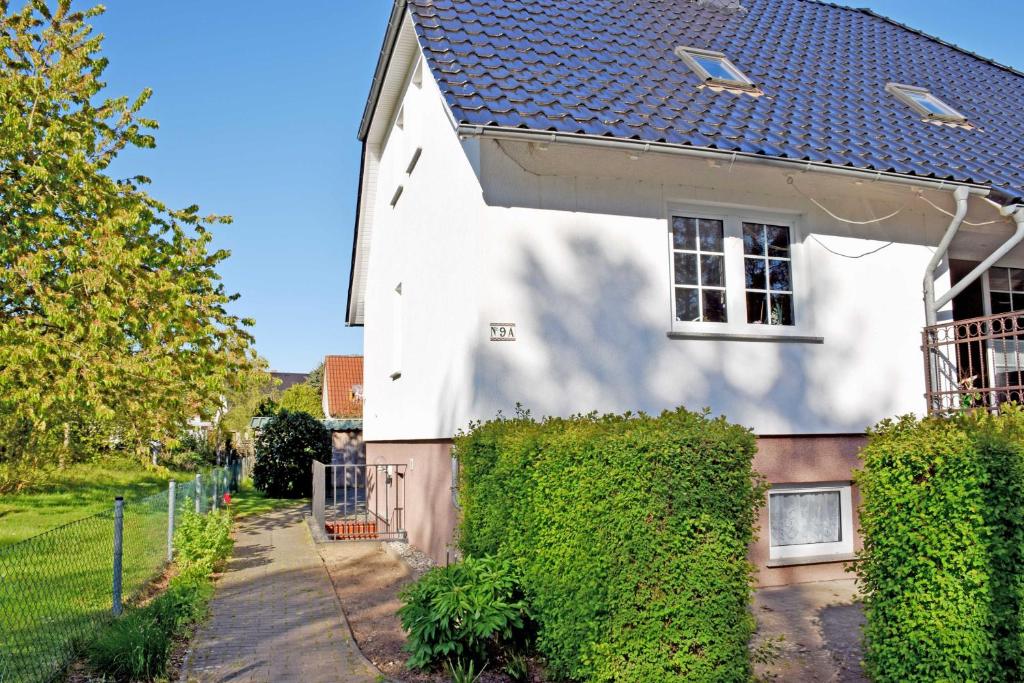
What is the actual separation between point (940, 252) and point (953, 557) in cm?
634

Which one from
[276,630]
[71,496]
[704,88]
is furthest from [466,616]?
[71,496]

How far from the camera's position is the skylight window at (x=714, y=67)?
32.9ft

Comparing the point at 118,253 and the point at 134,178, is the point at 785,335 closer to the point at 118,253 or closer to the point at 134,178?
the point at 118,253

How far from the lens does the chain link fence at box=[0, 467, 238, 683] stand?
5285mm

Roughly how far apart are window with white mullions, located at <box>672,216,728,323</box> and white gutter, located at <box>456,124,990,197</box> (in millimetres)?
1058

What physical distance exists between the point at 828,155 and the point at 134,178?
13.4m

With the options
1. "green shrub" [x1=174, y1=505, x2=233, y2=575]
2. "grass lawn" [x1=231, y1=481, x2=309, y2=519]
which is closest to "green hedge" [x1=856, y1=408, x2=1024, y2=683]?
"green shrub" [x1=174, y1=505, x2=233, y2=575]

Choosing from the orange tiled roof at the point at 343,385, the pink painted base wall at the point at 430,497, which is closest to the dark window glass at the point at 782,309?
the pink painted base wall at the point at 430,497

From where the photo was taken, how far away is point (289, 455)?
80.9 ft

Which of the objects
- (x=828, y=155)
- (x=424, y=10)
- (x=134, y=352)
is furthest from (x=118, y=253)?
(x=828, y=155)

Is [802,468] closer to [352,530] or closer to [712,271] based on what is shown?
[712,271]

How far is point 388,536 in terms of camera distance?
1222cm

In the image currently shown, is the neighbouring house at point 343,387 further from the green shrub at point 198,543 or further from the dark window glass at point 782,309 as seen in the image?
the dark window glass at point 782,309

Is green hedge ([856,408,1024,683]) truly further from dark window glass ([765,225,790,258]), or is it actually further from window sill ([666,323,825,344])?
dark window glass ([765,225,790,258])
